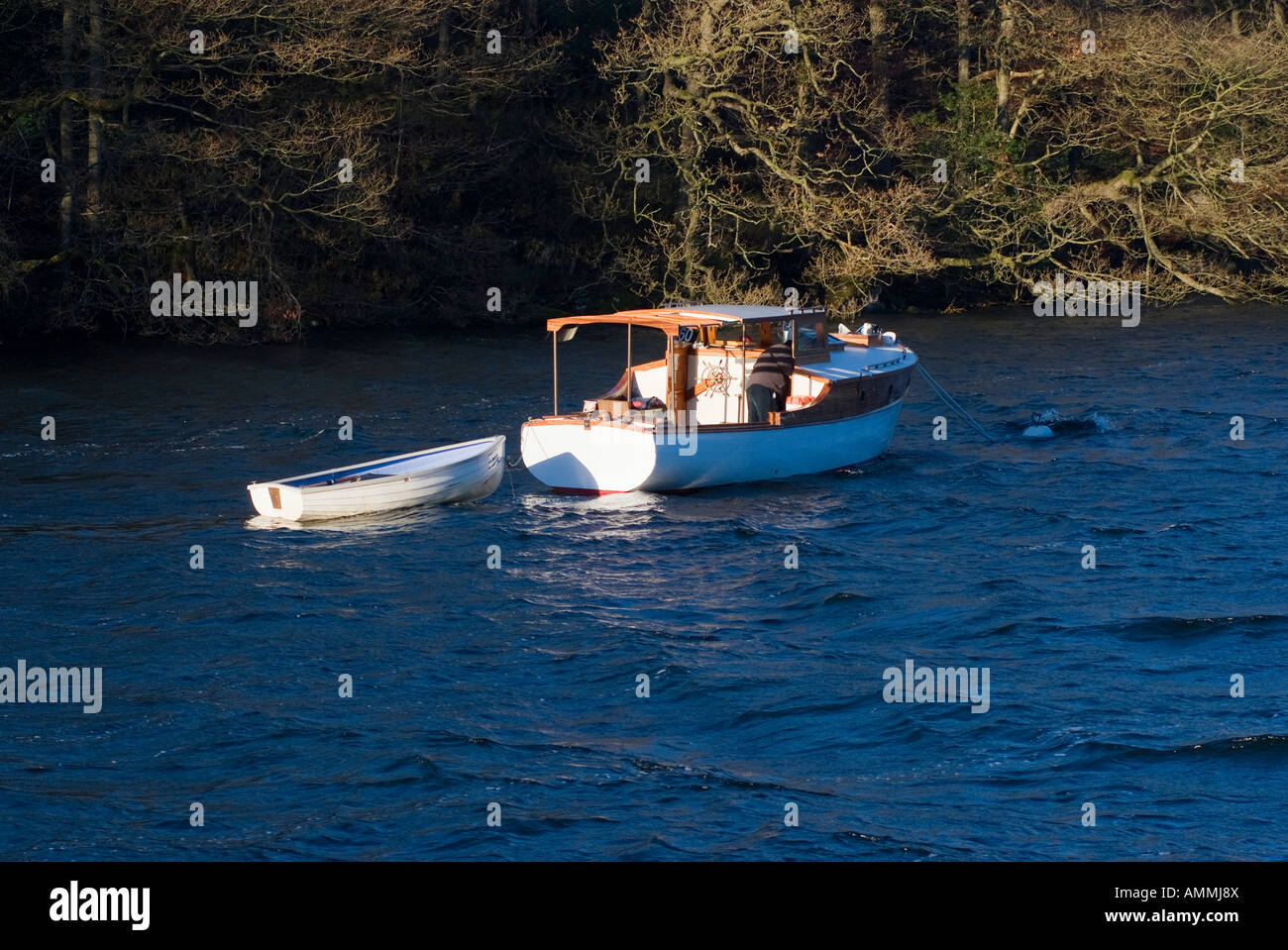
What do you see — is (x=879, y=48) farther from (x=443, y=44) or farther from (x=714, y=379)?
(x=714, y=379)

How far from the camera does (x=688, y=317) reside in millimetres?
22750

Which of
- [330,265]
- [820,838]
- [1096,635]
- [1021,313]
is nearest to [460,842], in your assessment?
[820,838]

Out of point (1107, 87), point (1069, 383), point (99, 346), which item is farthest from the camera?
point (1107, 87)

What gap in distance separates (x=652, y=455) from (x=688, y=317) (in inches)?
91.5

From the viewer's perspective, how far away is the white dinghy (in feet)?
66.4

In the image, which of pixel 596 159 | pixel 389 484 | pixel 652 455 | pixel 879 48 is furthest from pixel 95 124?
pixel 879 48

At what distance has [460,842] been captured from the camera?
1157cm

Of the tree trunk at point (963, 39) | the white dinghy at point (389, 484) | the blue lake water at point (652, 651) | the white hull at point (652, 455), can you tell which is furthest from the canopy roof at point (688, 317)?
the tree trunk at point (963, 39)

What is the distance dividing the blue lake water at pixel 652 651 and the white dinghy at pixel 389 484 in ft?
0.93

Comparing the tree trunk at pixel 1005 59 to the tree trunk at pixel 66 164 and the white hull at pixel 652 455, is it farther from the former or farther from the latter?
the white hull at pixel 652 455

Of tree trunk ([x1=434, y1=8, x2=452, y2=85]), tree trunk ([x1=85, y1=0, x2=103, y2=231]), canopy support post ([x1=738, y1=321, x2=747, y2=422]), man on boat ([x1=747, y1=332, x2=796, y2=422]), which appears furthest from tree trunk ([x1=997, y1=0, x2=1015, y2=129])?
man on boat ([x1=747, y1=332, x2=796, y2=422])

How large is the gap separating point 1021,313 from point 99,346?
968 inches

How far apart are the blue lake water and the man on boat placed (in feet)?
3.99

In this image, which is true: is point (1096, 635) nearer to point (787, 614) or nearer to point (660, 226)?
point (787, 614)
